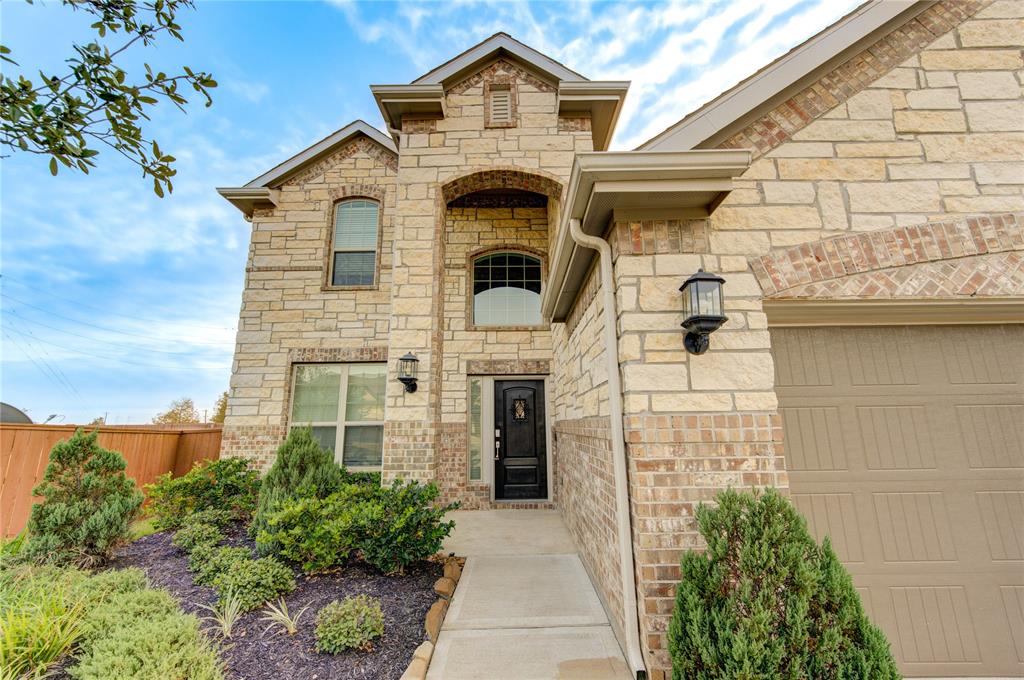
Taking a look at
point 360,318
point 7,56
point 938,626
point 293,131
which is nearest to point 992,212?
point 938,626

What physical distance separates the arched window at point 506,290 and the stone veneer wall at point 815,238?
4.65 metres

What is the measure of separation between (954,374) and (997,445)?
48 centimetres

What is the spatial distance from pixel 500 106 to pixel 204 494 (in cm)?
688

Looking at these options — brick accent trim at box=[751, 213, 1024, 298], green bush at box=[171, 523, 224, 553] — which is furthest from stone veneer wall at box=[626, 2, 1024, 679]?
green bush at box=[171, 523, 224, 553]

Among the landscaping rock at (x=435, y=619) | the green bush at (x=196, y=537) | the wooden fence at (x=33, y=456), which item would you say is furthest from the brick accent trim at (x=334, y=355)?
the landscaping rock at (x=435, y=619)

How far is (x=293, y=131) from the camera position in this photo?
16.3 m

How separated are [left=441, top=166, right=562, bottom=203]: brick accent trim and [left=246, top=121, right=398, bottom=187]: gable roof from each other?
221cm

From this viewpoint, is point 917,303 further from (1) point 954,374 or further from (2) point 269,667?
(2) point 269,667

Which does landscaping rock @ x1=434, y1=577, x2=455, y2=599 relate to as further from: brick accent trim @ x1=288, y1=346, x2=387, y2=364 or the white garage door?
brick accent trim @ x1=288, y1=346, x2=387, y2=364

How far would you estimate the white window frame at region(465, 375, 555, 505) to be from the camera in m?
6.62

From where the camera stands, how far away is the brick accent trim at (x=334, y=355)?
7262mm

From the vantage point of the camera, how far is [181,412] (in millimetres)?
20797

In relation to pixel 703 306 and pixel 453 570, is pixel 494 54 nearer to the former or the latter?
pixel 703 306

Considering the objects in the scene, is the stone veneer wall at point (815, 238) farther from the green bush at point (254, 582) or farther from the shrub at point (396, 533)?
the green bush at point (254, 582)
